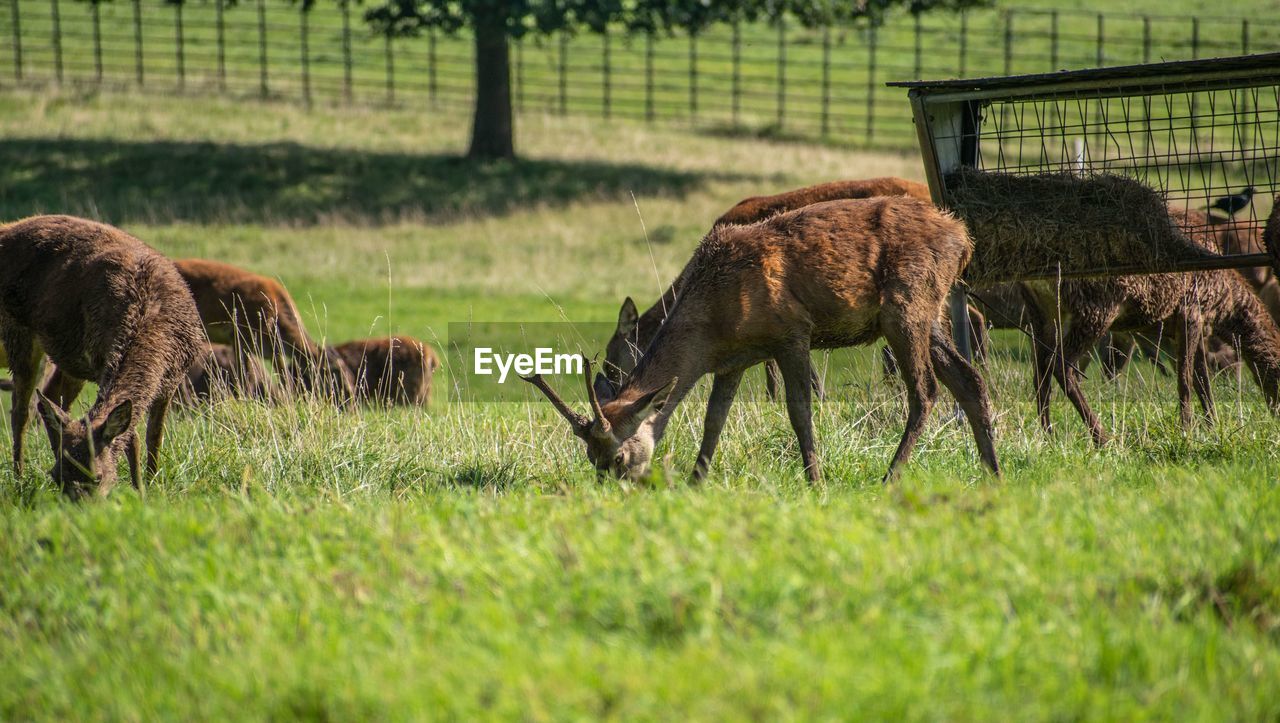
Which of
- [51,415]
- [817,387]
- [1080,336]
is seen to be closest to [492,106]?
[817,387]

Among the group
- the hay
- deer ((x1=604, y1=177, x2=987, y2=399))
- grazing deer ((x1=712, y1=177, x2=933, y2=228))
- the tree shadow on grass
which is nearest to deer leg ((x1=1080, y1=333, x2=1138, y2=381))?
deer ((x1=604, y1=177, x2=987, y2=399))

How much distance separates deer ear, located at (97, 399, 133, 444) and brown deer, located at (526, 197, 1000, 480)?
7.88 feet

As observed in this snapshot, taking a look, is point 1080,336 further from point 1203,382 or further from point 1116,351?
point 1116,351

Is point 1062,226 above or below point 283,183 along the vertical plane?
above

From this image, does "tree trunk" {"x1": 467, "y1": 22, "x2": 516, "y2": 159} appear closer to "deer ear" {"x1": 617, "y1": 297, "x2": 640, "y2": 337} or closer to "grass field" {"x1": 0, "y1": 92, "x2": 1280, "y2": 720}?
"deer ear" {"x1": 617, "y1": 297, "x2": 640, "y2": 337}

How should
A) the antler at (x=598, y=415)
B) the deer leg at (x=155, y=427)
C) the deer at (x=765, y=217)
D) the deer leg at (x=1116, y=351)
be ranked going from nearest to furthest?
the antler at (x=598, y=415), the deer leg at (x=155, y=427), the deer at (x=765, y=217), the deer leg at (x=1116, y=351)

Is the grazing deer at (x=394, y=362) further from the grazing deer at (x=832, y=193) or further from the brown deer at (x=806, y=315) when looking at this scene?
the brown deer at (x=806, y=315)

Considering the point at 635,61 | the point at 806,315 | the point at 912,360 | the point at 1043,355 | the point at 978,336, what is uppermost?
the point at 635,61

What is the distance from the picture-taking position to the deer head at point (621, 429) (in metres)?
6.52

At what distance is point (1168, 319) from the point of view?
912 cm

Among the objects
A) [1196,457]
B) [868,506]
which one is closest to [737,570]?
[868,506]

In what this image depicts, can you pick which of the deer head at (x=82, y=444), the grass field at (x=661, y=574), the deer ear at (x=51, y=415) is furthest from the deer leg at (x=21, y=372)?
the deer head at (x=82, y=444)

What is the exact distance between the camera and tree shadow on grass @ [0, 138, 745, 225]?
2291 cm

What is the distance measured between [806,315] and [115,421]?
366cm
